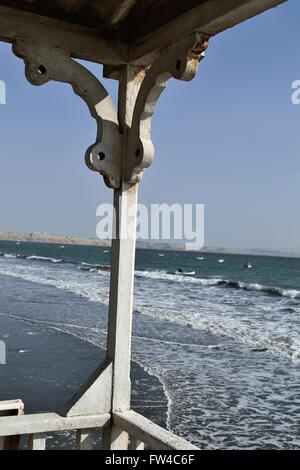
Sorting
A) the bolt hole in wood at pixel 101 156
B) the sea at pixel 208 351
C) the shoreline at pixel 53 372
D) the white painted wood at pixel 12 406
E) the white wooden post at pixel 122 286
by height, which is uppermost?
the bolt hole in wood at pixel 101 156

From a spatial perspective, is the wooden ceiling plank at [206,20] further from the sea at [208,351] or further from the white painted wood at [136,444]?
the sea at [208,351]

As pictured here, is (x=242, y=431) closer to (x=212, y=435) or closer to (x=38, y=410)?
(x=212, y=435)

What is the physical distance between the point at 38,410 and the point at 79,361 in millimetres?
3572

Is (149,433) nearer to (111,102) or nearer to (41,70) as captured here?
(111,102)

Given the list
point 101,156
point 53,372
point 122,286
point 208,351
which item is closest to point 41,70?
point 101,156

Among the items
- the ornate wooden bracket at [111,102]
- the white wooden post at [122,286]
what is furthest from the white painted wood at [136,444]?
the ornate wooden bracket at [111,102]

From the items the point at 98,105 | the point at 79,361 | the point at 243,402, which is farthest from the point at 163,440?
the point at 79,361

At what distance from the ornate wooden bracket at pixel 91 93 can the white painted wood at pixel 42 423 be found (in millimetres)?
1128

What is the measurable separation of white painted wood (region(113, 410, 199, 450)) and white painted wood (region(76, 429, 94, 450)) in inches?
5.7

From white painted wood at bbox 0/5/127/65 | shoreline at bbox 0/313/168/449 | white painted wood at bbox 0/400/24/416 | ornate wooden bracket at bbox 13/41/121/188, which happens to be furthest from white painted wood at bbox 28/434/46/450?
shoreline at bbox 0/313/168/449

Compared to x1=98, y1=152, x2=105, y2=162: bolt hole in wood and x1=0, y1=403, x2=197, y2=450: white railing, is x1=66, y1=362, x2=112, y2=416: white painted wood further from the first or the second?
x1=98, y1=152, x2=105, y2=162: bolt hole in wood

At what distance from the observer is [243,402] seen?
8.86m

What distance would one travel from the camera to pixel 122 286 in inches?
105

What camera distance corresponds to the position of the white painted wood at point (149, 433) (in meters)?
2.18
